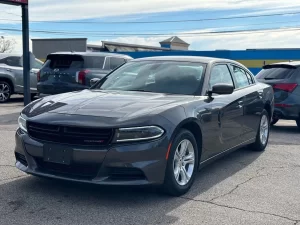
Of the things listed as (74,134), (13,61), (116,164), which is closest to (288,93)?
(116,164)

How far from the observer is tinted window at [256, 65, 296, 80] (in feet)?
31.8

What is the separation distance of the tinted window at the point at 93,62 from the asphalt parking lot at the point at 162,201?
5.90 m

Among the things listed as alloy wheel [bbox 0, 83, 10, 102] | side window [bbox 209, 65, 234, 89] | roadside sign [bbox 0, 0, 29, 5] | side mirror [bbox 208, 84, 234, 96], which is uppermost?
roadside sign [bbox 0, 0, 29, 5]

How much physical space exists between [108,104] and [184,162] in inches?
42.1

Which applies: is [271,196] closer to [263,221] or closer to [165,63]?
[263,221]

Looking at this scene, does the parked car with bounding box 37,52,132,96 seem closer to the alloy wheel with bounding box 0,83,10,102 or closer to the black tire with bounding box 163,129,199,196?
the alloy wheel with bounding box 0,83,10,102

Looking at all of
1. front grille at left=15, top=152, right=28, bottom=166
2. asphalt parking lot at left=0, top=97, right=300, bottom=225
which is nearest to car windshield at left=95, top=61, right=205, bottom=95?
asphalt parking lot at left=0, top=97, right=300, bottom=225

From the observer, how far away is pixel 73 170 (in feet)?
14.7

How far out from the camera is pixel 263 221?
13.9 ft

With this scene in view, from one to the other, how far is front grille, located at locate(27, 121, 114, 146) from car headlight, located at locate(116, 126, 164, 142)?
0.31ft

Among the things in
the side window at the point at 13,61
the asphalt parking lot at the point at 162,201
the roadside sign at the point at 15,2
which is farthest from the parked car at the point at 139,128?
the side window at the point at 13,61

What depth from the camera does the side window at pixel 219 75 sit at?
5963mm

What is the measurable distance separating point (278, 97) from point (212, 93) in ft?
14.2

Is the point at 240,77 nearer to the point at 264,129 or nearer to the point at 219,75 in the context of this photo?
the point at 219,75
